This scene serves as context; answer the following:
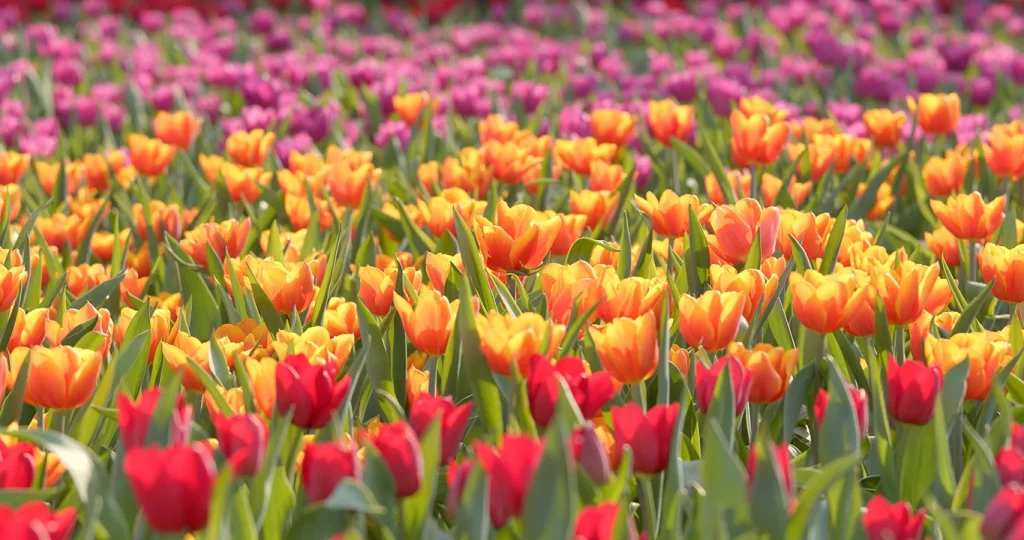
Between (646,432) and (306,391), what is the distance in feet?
1.42

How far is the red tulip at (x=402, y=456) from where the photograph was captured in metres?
1.31

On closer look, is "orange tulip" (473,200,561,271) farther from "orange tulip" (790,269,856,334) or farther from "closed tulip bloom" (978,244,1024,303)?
"closed tulip bloom" (978,244,1024,303)

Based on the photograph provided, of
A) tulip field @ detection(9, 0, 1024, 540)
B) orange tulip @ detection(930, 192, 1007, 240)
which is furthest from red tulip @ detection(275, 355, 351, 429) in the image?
orange tulip @ detection(930, 192, 1007, 240)

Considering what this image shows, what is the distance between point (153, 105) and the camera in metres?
4.93

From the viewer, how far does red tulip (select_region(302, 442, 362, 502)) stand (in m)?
1.33

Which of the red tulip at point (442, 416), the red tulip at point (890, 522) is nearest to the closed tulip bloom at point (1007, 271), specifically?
the red tulip at point (890, 522)

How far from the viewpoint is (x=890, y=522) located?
1310 mm

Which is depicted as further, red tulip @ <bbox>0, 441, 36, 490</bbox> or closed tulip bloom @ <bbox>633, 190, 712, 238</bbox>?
closed tulip bloom @ <bbox>633, 190, 712, 238</bbox>

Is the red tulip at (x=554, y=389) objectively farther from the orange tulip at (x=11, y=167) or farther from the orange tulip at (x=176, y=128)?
the orange tulip at (x=176, y=128)

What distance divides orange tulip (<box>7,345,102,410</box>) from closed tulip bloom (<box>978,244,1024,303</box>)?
56.7 inches

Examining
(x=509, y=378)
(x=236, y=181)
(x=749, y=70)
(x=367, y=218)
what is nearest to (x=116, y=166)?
(x=236, y=181)

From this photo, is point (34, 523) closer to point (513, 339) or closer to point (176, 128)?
point (513, 339)

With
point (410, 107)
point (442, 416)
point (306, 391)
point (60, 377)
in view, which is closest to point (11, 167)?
point (410, 107)

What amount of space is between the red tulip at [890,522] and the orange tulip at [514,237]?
81 centimetres
